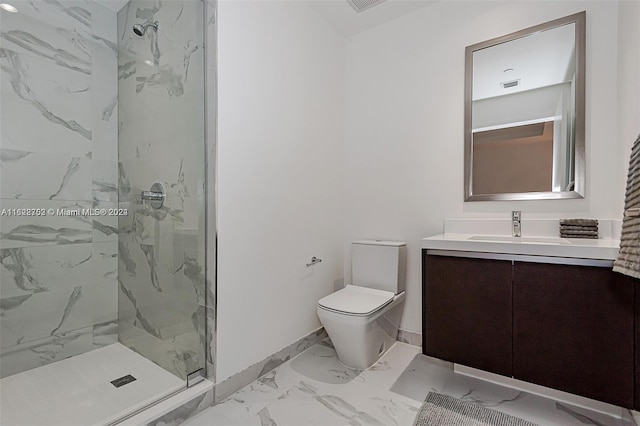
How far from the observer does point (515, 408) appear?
5.04 feet

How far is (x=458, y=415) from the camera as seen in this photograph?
1.48 metres

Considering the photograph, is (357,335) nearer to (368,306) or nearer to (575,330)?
(368,306)

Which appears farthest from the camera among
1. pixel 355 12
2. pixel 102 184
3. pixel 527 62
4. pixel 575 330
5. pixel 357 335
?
pixel 355 12

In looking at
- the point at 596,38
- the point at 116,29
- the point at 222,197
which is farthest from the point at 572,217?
the point at 116,29

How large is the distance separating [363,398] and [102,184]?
214 cm

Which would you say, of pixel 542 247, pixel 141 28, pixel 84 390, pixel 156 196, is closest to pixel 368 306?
pixel 542 247

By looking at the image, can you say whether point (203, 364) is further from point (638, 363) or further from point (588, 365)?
point (638, 363)

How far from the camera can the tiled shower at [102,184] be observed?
171 cm

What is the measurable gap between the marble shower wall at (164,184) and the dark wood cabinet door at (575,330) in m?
1.52

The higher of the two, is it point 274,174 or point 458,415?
point 274,174

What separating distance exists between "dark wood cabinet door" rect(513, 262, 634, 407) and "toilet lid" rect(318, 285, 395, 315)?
734mm

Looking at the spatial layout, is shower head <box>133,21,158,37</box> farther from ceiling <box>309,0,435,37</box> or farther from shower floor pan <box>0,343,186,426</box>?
shower floor pan <box>0,343,186,426</box>

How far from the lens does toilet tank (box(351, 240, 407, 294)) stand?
2.16 meters

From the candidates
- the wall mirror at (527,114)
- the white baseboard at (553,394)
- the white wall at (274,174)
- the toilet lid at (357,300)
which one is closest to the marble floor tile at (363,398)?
the white baseboard at (553,394)
